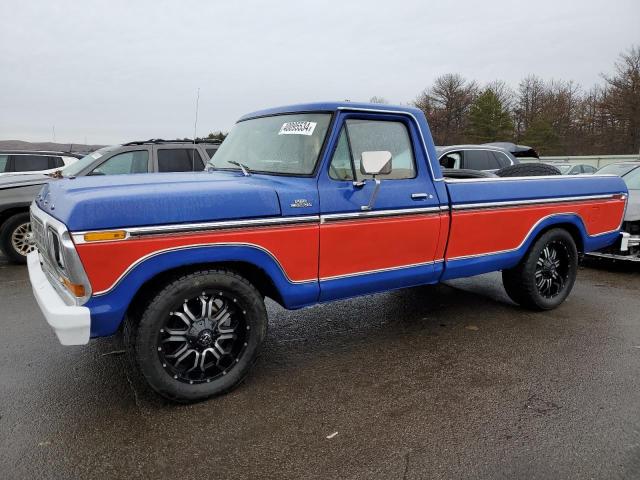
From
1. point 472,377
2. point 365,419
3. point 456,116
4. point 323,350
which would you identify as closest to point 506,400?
point 472,377

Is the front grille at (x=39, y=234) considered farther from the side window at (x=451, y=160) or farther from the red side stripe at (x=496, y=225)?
the side window at (x=451, y=160)

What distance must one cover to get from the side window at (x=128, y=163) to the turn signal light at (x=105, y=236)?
Result: 17.5ft

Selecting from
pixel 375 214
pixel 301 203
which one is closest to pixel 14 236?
pixel 301 203

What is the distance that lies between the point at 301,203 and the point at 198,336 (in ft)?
3.72

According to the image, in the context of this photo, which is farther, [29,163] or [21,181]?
[29,163]

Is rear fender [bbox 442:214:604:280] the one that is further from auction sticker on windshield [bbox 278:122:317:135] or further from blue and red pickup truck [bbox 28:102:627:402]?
auction sticker on windshield [bbox 278:122:317:135]

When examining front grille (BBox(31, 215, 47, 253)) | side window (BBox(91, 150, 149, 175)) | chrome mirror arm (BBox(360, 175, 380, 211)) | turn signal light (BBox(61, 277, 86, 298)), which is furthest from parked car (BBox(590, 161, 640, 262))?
side window (BBox(91, 150, 149, 175))

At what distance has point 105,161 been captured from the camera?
7.51 metres

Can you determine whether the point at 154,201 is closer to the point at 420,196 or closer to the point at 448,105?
the point at 420,196

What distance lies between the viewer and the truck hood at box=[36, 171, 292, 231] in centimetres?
261

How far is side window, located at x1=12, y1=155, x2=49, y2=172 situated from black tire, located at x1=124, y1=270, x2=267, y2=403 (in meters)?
9.93

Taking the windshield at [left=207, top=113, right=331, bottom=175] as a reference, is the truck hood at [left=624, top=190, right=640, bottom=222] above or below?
below

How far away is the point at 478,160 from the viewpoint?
424 inches

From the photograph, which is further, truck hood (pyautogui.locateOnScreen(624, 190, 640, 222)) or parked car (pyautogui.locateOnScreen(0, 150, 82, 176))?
parked car (pyautogui.locateOnScreen(0, 150, 82, 176))
